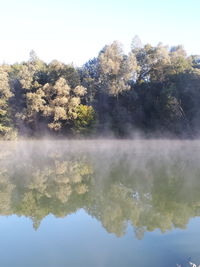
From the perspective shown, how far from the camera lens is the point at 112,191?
12031 mm

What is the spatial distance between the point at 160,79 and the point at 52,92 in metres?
12.6

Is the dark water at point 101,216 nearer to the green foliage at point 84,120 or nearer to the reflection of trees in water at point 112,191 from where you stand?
the reflection of trees in water at point 112,191

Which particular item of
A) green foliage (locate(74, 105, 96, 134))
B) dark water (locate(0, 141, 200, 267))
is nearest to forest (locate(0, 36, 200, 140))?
green foliage (locate(74, 105, 96, 134))

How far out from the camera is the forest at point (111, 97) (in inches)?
1331

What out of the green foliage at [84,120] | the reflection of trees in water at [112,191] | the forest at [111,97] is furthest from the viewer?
the green foliage at [84,120]

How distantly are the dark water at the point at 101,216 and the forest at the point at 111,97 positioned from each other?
18.0 m

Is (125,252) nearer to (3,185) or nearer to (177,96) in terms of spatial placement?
(3,185)

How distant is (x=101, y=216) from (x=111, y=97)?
29.6 m

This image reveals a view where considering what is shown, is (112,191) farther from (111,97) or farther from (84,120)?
(111,97)

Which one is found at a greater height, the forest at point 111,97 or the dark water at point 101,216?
the forest at point 111,97

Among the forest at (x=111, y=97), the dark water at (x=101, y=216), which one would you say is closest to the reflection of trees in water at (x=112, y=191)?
the dark water at (x=101, y=216)

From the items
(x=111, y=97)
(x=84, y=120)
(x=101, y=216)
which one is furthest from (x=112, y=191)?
(x=111, y=97)

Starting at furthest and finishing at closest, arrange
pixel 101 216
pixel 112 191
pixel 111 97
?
pixel 111 97
pixel 112 191
pixel 101 216

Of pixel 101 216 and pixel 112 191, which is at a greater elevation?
pixel 112 191
